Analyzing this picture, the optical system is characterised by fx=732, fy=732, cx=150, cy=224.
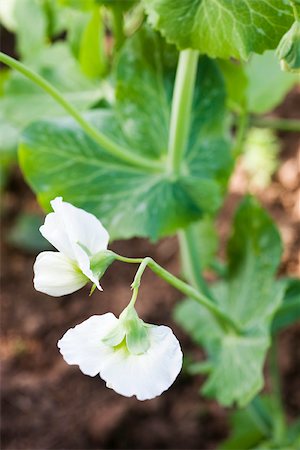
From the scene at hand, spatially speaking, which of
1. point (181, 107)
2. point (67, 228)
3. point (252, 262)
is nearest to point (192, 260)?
point (252, 262)

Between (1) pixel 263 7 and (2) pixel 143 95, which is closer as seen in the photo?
(1) pixel 263 7

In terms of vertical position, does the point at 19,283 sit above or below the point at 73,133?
below

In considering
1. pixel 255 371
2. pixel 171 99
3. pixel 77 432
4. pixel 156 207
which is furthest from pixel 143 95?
pixel 77 432

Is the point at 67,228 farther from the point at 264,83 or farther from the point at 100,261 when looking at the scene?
the point at 264,83

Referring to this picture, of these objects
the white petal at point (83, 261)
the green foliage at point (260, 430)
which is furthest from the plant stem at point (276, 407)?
the white petal at point (83, 261)

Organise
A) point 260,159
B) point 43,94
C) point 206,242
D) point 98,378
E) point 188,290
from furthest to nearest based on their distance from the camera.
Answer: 1. point 260,159
2. point 98,378
3. point 206,242
4. point 43,94
5. point 188,290

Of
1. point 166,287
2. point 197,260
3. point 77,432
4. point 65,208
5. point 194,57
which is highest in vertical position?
point 194,57

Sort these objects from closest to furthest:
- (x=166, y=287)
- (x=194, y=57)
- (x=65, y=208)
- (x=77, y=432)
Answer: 1. (x=65, y=208)
2. (x=194, y=57)
3. (x=77, y=432)
4. (x=166, y=287)

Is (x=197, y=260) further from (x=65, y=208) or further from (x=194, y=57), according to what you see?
(x=65, y=208)
